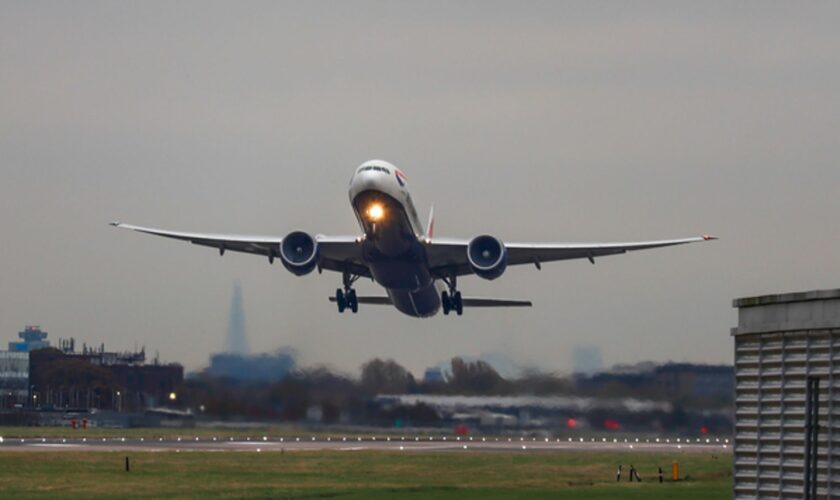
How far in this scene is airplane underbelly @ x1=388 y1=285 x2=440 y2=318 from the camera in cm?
6293

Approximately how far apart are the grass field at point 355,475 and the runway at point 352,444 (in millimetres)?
3454

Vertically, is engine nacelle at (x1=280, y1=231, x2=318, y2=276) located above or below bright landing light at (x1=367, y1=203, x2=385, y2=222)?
below

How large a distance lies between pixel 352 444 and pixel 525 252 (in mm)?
13970

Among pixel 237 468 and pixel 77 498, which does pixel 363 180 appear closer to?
pixel 237 468

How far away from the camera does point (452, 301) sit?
65.3 metres

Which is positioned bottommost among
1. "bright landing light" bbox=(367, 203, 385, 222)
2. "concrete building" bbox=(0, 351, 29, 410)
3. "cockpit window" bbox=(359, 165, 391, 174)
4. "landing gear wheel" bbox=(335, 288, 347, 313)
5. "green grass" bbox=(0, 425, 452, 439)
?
"green grass" bbox=(0, 425, 452, 439)

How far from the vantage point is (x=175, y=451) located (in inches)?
2436

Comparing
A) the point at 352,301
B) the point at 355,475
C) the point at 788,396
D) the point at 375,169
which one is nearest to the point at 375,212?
the point at 375,169

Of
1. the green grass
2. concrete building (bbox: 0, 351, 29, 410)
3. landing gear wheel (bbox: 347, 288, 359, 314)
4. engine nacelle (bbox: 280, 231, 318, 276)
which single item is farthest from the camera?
concrete building (bbox: 0, 351, 29, 410)

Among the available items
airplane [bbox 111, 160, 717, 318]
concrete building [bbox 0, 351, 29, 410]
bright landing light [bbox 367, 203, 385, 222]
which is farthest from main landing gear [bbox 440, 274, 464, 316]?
concrete building [bbox 0, 351, 29, 410]

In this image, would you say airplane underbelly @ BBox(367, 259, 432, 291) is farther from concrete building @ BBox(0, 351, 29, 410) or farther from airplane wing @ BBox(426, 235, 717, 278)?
concrete building @ BBox(0, 351, 29, 410)

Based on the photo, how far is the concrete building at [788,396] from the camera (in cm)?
2331

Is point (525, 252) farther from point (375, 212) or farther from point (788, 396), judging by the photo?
point (788, 396)

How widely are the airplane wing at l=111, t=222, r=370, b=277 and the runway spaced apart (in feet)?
25.5
